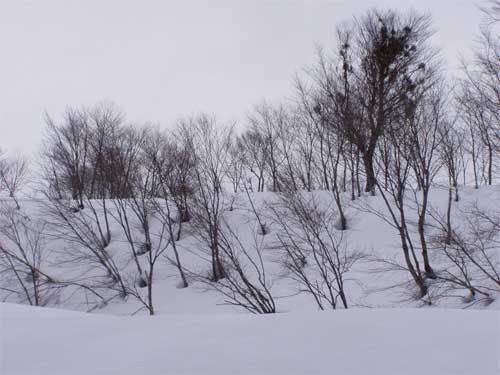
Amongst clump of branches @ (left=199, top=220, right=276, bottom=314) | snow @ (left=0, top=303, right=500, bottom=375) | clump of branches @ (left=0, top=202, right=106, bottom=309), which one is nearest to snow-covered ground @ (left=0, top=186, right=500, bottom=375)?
snow @ (left=0, top=303, right=500, bottom=375)

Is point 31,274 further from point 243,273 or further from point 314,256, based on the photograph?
point 314,256

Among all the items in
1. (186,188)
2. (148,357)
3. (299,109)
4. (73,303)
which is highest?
(299,109)

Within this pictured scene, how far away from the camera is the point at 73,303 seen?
41.9 ft

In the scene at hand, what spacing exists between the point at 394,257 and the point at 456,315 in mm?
8296

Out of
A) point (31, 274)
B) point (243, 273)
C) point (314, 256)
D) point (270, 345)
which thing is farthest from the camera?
point (31, 274)

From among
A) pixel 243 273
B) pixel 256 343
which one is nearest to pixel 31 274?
pixel 243 273

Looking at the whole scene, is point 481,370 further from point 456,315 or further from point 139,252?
point 139,252

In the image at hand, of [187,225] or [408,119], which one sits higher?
[408,119]

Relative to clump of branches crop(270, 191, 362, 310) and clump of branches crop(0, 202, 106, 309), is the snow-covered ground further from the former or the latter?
clump of branches crop(0, 202, 106, 309)

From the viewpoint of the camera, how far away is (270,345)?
234cm

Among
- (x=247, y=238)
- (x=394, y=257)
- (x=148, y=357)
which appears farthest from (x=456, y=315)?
(x=247, y=238)


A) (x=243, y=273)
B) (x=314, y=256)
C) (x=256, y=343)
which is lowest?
(x=243, y=273)

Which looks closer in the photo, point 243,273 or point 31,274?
point 243,273

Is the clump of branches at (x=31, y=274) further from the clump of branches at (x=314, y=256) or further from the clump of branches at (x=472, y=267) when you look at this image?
the clump of branches at (x=472, y=267)
